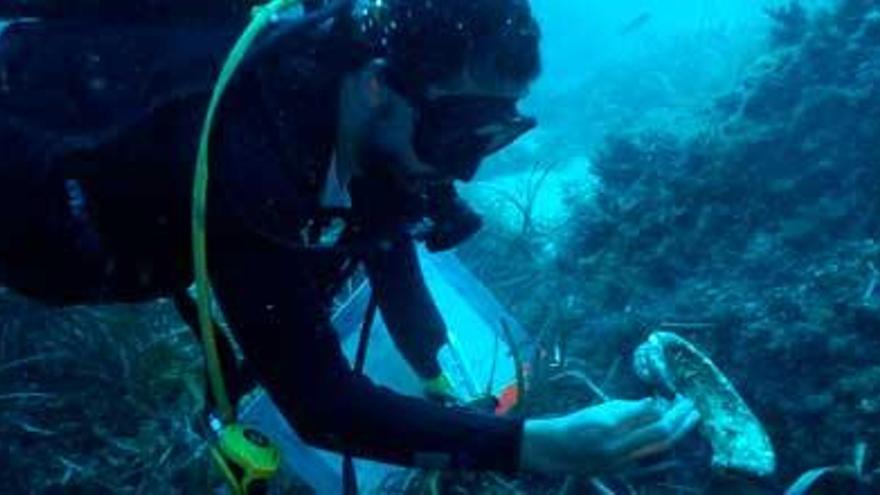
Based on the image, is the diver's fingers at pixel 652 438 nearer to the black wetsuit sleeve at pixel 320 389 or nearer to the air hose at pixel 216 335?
the black wetsuit sleeve at pixel 320 389

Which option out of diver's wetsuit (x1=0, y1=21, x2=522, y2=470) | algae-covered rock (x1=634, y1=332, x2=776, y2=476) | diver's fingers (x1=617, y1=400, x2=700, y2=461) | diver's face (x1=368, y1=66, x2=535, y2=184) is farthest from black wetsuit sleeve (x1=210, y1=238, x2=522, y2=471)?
algae-covered rock (x1=634, y1=332, x2=776, y2=476)

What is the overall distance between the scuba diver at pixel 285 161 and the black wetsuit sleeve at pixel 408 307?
1.25 metres

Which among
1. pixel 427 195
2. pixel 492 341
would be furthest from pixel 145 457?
pixel 427 195

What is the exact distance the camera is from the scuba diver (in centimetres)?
234

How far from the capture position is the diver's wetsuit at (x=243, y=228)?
7.50ft

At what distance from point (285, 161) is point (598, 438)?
1220 millimetres

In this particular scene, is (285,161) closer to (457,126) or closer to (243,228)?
(243,228)

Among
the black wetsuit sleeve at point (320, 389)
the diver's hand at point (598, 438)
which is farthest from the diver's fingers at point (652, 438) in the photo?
the black wetsuit sleeve at point (320, 389)

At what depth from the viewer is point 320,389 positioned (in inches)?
96.2

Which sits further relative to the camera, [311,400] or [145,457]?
[145,457]

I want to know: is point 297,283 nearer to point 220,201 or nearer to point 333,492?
point 220,201

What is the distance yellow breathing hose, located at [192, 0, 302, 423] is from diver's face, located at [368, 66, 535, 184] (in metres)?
0.39

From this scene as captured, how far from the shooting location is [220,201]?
A: 2.23 metres

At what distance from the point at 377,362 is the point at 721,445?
1.86 meters
